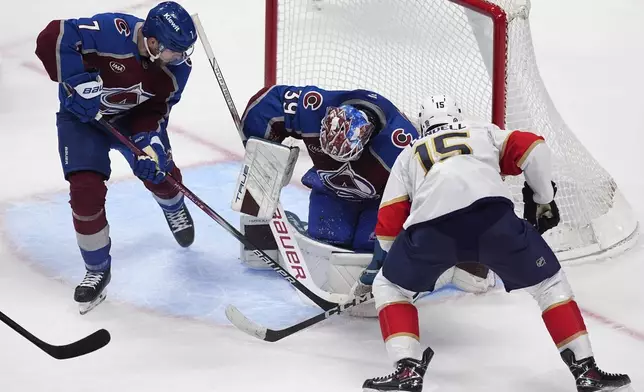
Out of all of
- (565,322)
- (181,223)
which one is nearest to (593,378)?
(565,322)

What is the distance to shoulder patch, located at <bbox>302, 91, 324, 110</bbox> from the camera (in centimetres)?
362

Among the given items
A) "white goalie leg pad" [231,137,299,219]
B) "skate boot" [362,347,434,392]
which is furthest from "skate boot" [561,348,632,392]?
"white goalie leg pad" [231,137,299,219]

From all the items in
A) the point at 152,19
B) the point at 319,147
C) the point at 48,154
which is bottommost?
the point at 48,154

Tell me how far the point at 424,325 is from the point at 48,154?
2229mm

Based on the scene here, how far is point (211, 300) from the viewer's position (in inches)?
149

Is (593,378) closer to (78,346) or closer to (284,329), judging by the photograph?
(284,329)

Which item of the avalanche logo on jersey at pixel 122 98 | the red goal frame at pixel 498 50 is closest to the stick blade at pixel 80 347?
the avalanche logo on jersey at pixel 122 98

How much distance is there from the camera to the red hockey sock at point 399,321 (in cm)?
307

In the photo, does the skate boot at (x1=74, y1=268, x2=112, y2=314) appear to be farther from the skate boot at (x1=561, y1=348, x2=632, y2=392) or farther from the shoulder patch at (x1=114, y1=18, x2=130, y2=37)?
the skate boot at (x1=561, y1=348, x2=632, y2=392)

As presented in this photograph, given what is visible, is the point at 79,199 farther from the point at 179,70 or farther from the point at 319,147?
the point at 319,147

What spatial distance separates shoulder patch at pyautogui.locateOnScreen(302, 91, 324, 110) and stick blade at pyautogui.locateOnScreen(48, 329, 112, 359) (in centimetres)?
106

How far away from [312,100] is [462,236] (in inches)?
33.5

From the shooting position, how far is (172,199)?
4.10 metres

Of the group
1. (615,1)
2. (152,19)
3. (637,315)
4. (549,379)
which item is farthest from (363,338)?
(615,1)
